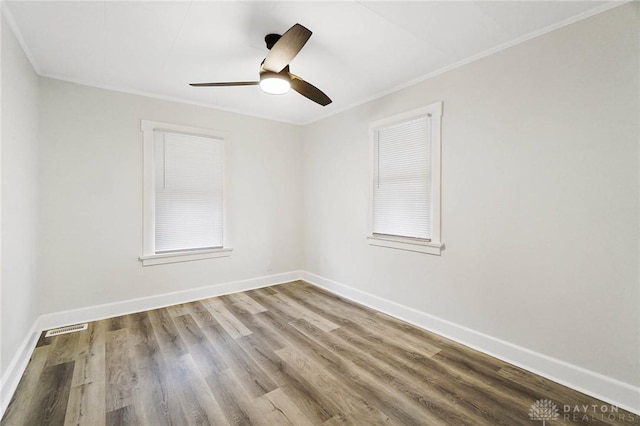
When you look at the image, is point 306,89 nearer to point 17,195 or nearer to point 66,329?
point 17,195

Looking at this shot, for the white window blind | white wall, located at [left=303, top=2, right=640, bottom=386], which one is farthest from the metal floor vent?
white wall, located at [left=303, top=2, right=640, bottom=386]

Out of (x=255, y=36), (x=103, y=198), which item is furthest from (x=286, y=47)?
(x=103, y=198)

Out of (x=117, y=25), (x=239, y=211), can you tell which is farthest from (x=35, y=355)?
(x=117, y=25)

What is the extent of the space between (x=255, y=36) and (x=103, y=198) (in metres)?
2.50

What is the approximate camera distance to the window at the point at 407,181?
2.87m

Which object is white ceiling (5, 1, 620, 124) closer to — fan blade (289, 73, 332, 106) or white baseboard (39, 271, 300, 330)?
fan blade (289, 73, 332, 106)

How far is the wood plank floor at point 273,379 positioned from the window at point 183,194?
937 millimetres

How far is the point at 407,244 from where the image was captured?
3.12 meters

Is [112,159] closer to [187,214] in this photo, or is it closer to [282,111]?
[187,214]

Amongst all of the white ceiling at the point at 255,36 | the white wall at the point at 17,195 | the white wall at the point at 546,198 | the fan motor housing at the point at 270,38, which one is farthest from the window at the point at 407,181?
A: the white wall at the point at 17,195

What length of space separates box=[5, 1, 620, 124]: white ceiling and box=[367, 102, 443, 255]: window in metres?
0.48

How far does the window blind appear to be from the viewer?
3.00 meters

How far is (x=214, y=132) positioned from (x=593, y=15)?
390 centimetres

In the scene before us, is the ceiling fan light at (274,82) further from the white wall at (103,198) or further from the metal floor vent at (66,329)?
the metal floor vent at (66,329)
